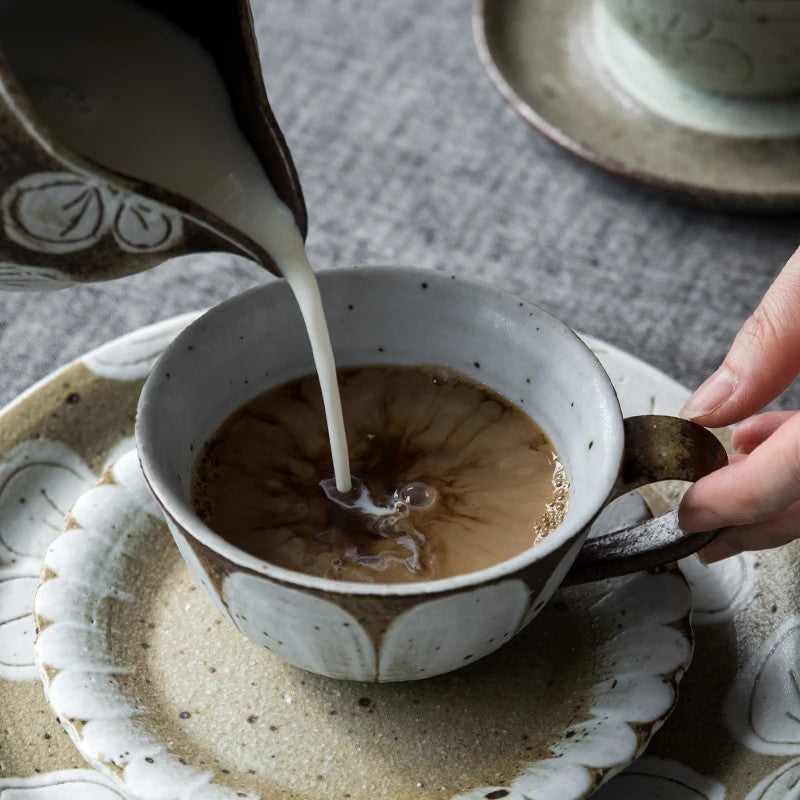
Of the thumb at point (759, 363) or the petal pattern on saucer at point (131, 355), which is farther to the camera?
the petal pattern on saucer at point (131, 355)

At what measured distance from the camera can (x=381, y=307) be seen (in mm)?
1018

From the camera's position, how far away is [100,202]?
2.38ft

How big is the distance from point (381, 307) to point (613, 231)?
0.62 m

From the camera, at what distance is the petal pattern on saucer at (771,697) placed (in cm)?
86

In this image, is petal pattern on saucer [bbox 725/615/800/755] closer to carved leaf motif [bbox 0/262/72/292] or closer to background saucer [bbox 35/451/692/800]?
background saucer [bbox 35/451/692/800]

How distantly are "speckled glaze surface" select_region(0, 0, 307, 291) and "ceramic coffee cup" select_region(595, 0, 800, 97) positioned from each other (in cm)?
78

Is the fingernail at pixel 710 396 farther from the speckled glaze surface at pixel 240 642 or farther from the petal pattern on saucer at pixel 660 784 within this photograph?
the petal pattern on saucer at pixel 660 784

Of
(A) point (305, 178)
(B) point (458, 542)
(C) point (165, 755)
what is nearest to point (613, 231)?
(A) point (305, 178)

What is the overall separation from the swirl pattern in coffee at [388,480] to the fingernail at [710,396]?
13 centimetres

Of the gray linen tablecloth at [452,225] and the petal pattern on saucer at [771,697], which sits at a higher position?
the petal pattern on saucer at [771,697]

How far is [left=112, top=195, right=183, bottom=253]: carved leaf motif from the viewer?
0.74 metres

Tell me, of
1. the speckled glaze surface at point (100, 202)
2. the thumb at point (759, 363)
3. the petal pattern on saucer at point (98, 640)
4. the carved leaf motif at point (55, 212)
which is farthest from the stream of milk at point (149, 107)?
the thumb at point (759, 363)

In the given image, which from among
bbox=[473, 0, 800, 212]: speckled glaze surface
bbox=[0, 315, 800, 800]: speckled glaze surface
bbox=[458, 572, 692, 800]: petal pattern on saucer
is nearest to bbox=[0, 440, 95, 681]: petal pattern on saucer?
bbox=[0, 315, 800, 800]: speckled glaze surface

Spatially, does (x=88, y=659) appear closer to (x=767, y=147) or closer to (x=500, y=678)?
(x=500, y=678)
